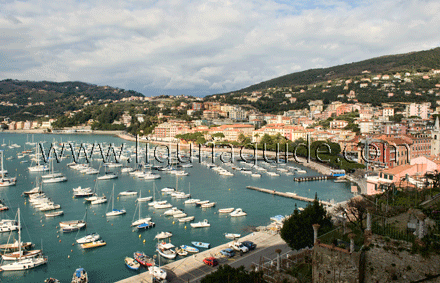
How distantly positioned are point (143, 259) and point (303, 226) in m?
5.59

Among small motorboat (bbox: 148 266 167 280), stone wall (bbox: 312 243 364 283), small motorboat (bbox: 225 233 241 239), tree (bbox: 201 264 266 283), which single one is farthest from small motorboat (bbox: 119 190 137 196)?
stone wall (bbox: 312 243 364 283)

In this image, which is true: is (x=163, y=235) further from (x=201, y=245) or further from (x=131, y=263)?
(x=131, y=263)

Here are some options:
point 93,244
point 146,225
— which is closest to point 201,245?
point 146,225

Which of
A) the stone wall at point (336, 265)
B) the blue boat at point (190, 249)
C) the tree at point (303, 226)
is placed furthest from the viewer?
the blue boat at point (190, 249)

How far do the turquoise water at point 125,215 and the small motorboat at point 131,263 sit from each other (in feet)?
0.54

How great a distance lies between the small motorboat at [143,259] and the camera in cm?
1123

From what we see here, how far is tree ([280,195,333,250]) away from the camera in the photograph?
31.9 feet

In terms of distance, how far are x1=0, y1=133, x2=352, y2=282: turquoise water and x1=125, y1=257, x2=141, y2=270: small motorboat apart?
164 millimetres

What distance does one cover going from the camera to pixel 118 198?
20266 millimetres

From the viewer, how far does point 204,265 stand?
1064 cm

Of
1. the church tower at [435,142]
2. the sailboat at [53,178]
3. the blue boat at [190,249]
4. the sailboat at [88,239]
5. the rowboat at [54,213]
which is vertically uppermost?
the church tower at [435,142]

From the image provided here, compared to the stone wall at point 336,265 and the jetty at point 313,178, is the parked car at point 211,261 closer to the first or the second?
the stone wall at point 336,265

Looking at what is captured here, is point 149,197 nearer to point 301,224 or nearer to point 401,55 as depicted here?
point 301,224

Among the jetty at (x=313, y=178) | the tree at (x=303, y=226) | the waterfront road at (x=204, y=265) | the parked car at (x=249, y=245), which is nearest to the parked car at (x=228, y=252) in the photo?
the waterfront road at (x=204, y=265)
